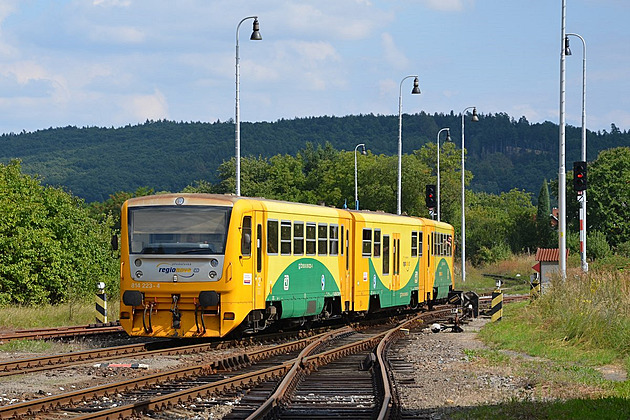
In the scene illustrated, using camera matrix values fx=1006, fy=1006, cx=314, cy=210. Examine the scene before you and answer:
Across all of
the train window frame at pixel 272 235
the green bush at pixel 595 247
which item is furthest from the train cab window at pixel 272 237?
the green bush at pixel 595 247

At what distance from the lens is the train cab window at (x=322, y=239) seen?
77.8 ft

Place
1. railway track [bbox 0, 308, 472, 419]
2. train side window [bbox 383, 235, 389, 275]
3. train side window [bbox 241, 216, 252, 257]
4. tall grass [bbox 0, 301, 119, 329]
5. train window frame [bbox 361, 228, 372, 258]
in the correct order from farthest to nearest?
train side window [bbox 383, 235, 389, 275]
train window frame [bbox 361, 228, 372, 258]
tall grass [bbox 0, 301, 119, 329]
train side window [bbox 241, 216, 252, 257]
railway track [bbox 0, 308, 472, 419]

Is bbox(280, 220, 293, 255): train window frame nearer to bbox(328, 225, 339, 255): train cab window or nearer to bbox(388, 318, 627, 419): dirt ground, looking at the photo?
bbox(328, 225, 339, 255): train cab window

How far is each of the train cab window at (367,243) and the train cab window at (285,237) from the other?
17.6ft

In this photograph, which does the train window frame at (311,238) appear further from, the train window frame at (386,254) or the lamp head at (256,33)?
the lamp head at (256,33)

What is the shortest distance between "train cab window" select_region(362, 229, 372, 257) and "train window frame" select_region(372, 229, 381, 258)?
253 millimetres

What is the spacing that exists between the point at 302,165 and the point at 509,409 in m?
127

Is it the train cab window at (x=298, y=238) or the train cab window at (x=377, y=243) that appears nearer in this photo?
the train cab window at (x=298, y=238)

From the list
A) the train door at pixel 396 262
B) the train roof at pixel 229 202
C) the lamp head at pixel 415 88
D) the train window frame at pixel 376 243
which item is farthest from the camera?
the lamp head at pixel 415 88

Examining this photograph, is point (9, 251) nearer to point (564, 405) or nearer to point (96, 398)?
point (96, 398)

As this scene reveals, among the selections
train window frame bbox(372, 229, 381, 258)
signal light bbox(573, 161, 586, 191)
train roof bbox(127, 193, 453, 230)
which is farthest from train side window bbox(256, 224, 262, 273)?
signal light bbox(573, 161, 586, 191)

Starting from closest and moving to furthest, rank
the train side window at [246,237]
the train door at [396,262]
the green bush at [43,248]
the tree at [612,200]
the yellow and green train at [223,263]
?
the yellow and green train at [223,263] < the train side window at [246,237] < the train door at [396,262] < the green bush at [43,248] < the tree at [612,200]

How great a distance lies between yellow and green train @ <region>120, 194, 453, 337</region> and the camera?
19172mm

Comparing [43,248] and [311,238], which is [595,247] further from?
[311,238]
